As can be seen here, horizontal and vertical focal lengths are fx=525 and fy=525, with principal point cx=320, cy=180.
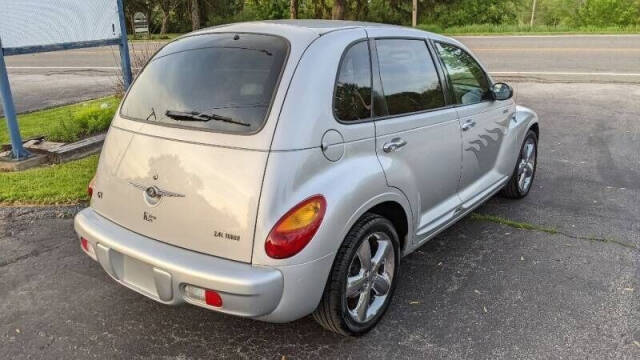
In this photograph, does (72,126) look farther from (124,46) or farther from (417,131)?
(417,131)

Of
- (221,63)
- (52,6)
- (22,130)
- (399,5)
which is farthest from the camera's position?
(399,5)

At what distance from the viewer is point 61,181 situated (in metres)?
5.47

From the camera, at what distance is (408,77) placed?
11.1 feet

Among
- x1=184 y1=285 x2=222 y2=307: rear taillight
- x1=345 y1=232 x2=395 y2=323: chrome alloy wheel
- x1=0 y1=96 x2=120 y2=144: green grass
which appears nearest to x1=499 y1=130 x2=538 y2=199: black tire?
x1=345 y1=232 x2=395 y2=323: chrome alloy wheel

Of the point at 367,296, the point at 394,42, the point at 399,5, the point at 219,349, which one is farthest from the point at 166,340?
the point at 399,5

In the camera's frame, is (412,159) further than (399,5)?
No

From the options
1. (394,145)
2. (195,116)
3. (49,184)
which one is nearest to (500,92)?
(394,145)

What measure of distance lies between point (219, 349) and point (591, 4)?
160 feet

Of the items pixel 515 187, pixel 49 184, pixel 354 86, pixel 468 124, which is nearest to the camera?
pixel 354 86

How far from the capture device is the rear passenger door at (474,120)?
3875 mm

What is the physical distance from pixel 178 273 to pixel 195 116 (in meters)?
0.84

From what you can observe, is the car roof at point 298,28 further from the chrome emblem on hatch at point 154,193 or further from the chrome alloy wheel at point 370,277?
the chrome alloy wheel at point 370,277

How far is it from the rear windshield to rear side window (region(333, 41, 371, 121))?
0.35 meters

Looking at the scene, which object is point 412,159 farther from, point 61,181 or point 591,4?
point 591,4
